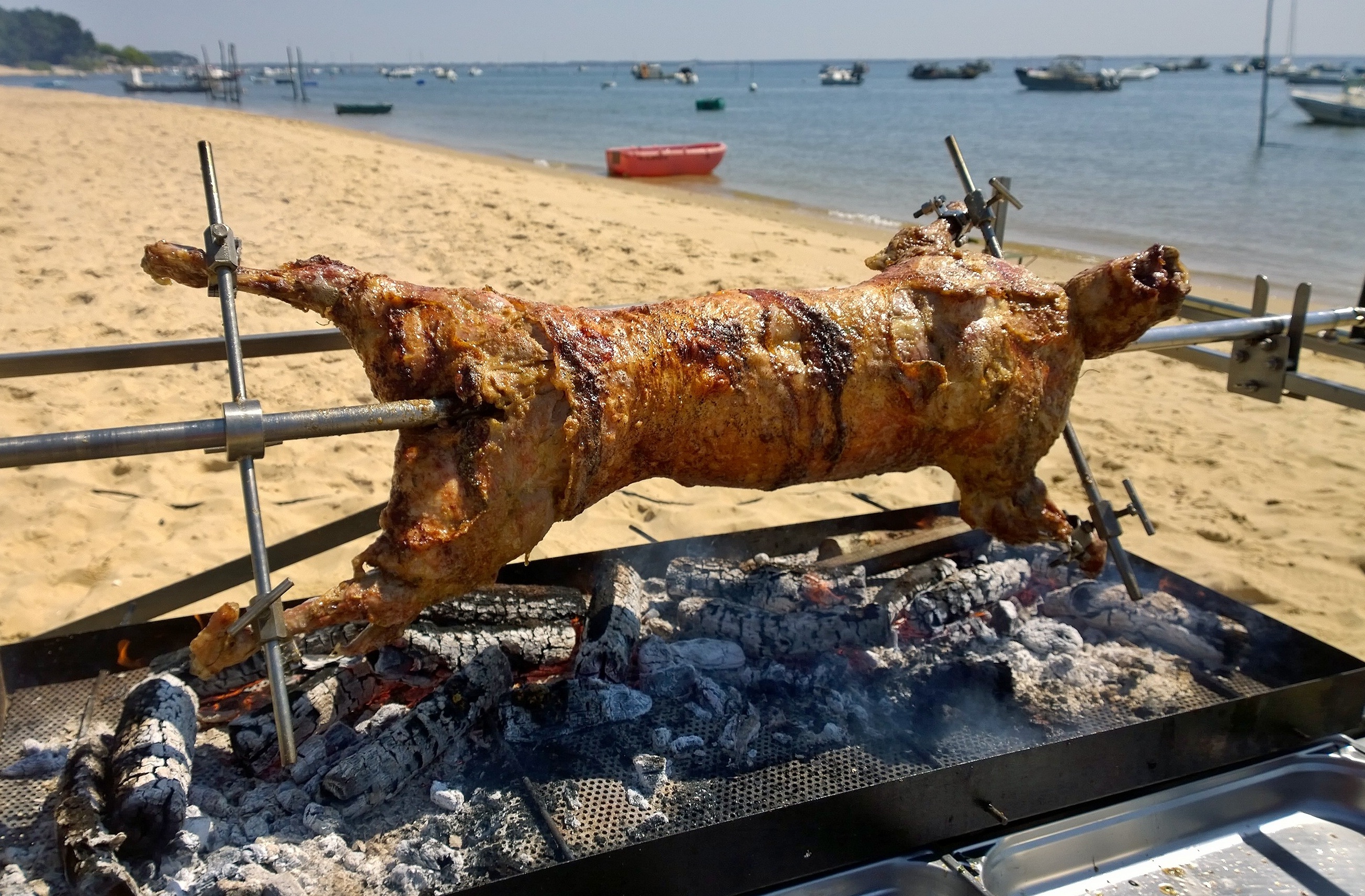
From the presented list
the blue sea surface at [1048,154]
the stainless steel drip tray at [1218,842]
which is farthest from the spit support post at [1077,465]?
the blue sea surface at [1048,154]

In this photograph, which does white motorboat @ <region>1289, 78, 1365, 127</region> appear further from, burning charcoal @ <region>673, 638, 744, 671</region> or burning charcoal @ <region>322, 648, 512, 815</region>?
burning charcoal @ <region>322, 648, 512, 815</region>

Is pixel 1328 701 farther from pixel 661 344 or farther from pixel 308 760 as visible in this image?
pixel 308 760

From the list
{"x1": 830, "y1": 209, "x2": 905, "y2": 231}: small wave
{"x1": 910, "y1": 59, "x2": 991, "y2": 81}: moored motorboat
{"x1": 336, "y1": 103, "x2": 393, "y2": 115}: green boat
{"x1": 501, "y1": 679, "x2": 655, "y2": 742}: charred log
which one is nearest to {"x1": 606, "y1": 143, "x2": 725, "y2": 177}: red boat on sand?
{"x1": 830, "y1": 209, "x2": 905, "y2": 231}: small wave

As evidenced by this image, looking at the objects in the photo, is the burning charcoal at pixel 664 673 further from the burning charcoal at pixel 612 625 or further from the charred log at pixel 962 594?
the charred log at pixel 962 594

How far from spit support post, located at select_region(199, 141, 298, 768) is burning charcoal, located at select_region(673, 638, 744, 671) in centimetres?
147

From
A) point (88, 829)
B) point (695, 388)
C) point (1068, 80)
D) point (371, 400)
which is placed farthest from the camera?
point (1068, 80)

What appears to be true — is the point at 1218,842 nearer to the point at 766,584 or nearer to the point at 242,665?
the point at 766,584

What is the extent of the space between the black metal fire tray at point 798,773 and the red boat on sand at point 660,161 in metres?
20.5

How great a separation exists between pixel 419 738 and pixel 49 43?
16220 cm

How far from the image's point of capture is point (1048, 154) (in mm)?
26109

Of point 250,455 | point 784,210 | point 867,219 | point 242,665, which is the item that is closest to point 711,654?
point 242,665

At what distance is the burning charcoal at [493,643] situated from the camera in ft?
9.80

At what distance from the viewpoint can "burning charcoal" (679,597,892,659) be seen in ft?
10.3

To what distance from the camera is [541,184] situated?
17219mm
